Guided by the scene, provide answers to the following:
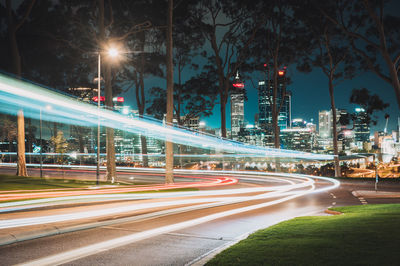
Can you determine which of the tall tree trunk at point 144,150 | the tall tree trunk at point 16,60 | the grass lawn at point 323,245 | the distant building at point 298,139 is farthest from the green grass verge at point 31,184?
the distant building at point 298,139

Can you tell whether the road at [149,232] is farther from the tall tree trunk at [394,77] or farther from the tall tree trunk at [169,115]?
the tall tree trunk at [394,77]

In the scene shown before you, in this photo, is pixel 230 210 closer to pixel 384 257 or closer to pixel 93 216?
pixel 93 216

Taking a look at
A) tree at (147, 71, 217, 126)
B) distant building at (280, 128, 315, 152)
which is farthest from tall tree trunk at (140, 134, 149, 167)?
distant building at (280, 128, 315, 152)

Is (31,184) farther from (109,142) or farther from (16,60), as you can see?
(16,60)

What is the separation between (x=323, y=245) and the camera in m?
6.76

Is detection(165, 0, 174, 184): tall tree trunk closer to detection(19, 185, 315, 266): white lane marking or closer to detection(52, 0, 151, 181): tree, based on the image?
detection(52, 0, 151, 181): tree

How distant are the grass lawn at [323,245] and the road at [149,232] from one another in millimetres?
791

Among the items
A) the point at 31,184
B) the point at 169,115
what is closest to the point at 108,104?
the point at 169,115

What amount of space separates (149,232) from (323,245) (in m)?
4.37

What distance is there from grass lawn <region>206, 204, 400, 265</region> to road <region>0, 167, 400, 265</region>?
2.60 feet

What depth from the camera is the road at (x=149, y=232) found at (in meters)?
6.84

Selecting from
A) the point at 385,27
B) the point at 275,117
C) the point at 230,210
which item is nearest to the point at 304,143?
the point at 275,117

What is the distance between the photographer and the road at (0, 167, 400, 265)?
684 centimetres

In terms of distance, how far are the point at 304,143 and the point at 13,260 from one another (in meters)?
163
